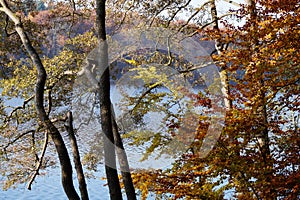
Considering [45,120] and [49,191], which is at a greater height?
[49,191]

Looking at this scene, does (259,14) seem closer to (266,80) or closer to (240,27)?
(240,27)

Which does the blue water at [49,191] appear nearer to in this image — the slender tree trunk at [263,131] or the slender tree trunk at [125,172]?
the slender tree trunk at [125,172]

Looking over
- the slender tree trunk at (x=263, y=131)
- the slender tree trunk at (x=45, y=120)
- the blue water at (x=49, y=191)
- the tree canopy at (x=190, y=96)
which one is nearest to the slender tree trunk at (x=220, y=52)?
the tree canopy at (x=190, y=96)

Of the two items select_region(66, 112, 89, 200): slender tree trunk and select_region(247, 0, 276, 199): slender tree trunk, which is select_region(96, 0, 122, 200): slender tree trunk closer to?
select_region(66, 112, 89, 200): slender tree trunk

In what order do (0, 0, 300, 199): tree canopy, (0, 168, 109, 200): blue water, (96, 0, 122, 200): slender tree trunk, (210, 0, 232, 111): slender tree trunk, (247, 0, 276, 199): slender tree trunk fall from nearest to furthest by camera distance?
(96, 0, 122, 200): slender tree trunk, (0, 0, 300, 199): tree canopy, (247, 0, 276, 199): slender tree trunk, (210, 0, 232, 111): slender tree trunk, (0, 168, 109, 200): blue water

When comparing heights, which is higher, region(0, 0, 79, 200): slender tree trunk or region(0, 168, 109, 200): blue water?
region(0, 168, 109, 200): blue water

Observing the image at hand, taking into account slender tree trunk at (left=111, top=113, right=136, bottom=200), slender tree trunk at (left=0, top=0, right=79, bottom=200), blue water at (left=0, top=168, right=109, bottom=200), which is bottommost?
slender tree trunk at (left=111, top=113, right=136, bottom=200)

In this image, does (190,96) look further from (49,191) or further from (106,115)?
(49,191)

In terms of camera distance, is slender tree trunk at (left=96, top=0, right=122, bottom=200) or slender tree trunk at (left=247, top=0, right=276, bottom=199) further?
slender tree trunk at (left=247, top=0, right=276, bottom=199)

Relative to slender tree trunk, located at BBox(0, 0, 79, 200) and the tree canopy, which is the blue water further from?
slender tree trunk, located at BBox(0, 0, 79, 200)

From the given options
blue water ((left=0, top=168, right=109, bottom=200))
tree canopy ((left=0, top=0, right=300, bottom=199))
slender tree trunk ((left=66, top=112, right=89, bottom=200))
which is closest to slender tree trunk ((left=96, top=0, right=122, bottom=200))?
tree canopy ((left=0, top=0, right=300, bottom=199))

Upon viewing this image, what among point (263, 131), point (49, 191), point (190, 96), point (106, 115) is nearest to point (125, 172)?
point (106, 115)

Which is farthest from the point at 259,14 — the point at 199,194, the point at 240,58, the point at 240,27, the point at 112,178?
the point at 112,178

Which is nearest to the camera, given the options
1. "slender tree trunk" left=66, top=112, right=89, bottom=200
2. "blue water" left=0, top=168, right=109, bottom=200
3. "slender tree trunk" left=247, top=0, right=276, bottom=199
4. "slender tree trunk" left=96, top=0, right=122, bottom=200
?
"slender tree trunk" left=96, top=0, right=122, bottom=200
